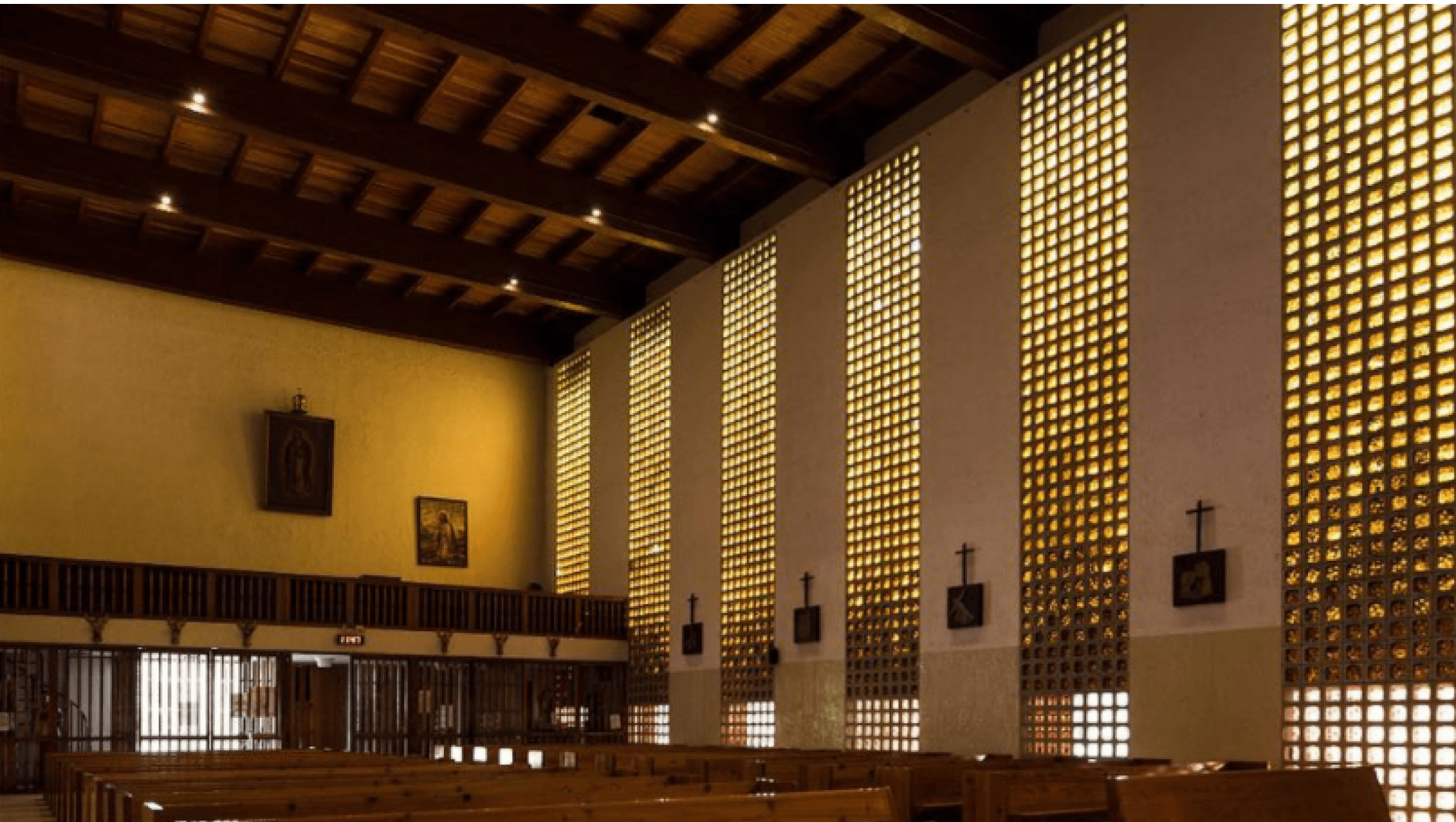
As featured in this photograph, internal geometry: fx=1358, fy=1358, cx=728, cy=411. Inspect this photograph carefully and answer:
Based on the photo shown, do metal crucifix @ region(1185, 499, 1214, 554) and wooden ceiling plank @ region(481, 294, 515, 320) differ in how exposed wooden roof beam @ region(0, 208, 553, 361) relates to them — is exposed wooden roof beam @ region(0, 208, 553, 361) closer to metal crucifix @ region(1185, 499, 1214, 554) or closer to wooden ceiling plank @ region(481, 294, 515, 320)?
wooden ceiling plank @ region(481, 294, 515, 320)

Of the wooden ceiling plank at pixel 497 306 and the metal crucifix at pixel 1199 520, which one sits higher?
the wooden ceiling plank at pixel 497 306

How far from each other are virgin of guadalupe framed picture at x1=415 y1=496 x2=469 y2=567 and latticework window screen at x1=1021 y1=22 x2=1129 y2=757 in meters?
12.2

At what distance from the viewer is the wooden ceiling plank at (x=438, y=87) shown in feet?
50.4

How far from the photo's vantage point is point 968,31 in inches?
555

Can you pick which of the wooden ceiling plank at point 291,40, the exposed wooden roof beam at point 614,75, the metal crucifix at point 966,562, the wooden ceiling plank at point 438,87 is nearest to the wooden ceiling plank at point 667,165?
the exposed wooden roof beam at point 614,75

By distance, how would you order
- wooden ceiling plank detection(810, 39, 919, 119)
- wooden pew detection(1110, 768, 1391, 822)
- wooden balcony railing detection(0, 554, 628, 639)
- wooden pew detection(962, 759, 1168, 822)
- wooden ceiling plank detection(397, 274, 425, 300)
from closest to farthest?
wooden pew detection(1110, 768, 1391, 822)
wooden pew detection(962, 759, 1168, 822)
wooden ceiling plank detection(810, 39, 919, 119)
wooden balcony railing detection(0, 554, 628, 639)
wooden ceiling plank detection(397, 274, 425, 300)

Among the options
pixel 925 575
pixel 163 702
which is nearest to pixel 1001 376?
pixel 925 575

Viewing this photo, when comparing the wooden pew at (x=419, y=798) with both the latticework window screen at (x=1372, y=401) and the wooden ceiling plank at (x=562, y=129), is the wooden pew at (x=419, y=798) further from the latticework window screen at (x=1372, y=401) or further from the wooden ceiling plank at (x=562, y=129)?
the wooden ceiling plank at (x=562, y=129)

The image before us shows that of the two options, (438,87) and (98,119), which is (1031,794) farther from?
(98,119)

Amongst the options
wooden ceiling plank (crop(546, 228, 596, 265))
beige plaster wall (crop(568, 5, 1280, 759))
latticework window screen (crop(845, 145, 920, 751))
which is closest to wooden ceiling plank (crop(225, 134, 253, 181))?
wooden ceiling plank (crop(546, 228, 596, 265))

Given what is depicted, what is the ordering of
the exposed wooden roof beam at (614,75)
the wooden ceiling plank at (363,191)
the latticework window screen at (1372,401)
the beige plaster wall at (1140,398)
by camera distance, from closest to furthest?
the latticework window screen at (1372,401), the beige plaster wall at (1140,398), the exposed wooden roof beam at (614,75), the wooden ceiling plank at (363,191)

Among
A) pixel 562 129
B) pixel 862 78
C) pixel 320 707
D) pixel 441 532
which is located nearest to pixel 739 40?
pixel 862 78

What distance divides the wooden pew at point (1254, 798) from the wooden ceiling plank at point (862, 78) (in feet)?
40.9

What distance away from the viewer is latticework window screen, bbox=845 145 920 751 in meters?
15.2
